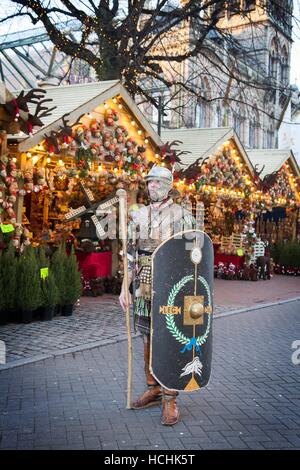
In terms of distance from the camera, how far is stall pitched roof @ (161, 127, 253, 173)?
1573cm

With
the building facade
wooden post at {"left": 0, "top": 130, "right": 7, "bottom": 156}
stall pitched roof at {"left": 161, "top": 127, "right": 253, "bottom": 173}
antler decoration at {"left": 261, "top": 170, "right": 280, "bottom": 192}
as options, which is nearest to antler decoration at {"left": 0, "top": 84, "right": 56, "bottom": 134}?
wooden post at {"left": 0, "top": 130, "right": 7, "bottom": 156}

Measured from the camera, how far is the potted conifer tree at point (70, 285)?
9461 millimetres

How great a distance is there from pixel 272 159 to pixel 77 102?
11595 millimetres

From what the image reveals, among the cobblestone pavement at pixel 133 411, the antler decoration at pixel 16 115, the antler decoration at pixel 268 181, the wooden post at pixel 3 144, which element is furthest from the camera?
the antler decoration at pixel 268 181

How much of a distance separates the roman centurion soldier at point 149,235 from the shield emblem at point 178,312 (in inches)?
8.3

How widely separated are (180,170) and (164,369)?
9681 mm

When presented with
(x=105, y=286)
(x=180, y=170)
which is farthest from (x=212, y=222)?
(x=105, y=286)

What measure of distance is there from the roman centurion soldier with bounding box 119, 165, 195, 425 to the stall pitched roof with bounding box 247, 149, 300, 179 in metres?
15.6

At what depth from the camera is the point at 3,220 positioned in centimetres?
935

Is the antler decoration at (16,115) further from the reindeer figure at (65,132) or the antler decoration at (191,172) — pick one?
the antler decoration at (191,172)

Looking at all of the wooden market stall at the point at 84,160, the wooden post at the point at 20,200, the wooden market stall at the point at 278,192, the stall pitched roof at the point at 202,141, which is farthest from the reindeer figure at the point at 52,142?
the wooden market stall at the point at 278,192

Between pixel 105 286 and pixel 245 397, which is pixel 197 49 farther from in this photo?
pixel 245 397

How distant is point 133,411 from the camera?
4953mm

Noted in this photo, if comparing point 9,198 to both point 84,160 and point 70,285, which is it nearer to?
point 70,285
